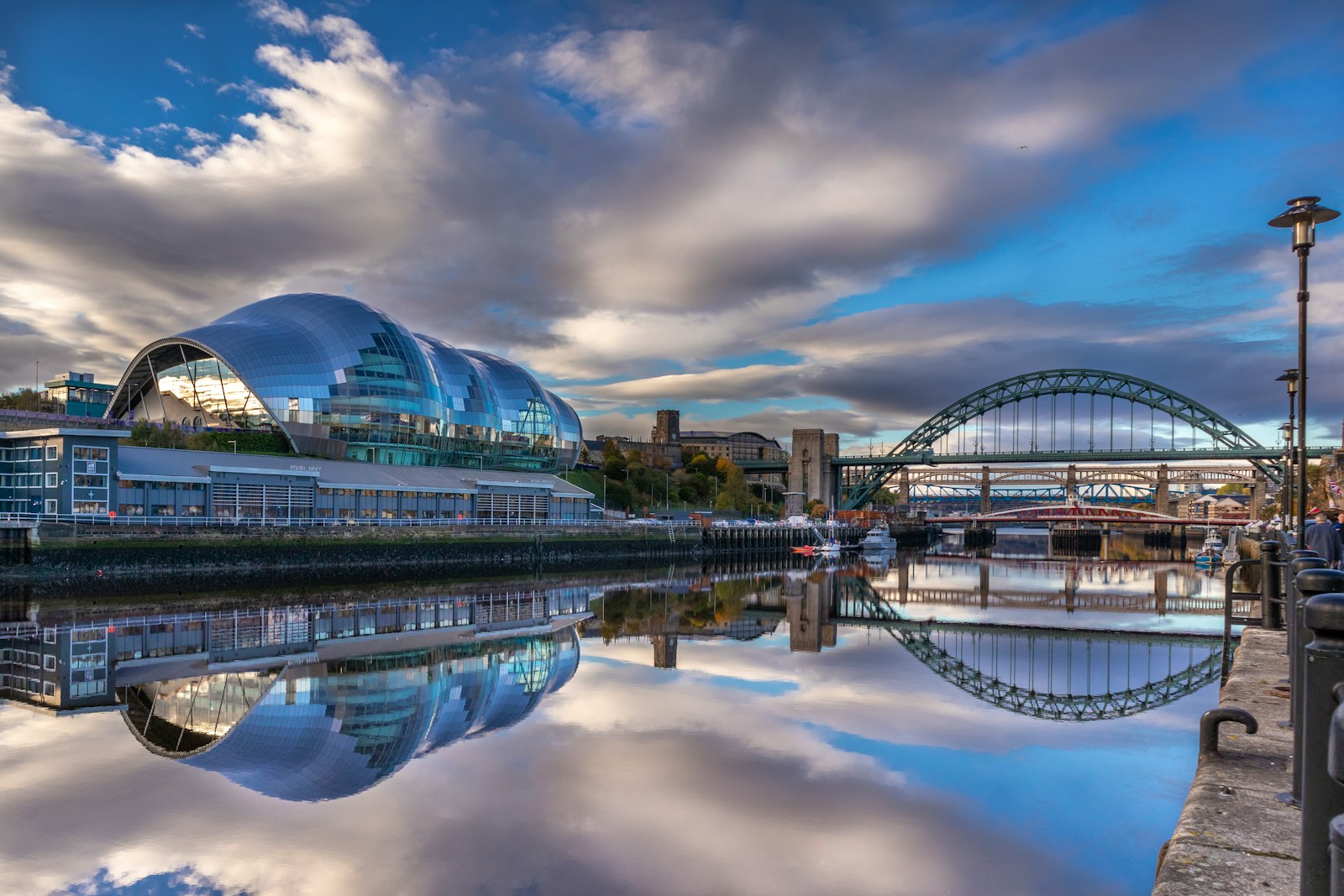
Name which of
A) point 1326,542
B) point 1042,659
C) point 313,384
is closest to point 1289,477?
point 1042,659

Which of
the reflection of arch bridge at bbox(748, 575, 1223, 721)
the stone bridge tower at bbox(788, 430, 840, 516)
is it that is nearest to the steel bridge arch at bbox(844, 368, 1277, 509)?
the stone bridge tower at bbox(788, 430, 840, 516)

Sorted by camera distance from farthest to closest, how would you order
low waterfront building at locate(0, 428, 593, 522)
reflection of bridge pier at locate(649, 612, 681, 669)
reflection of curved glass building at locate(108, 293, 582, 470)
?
reflection of curved glass building at locate(108, 293, 582, 470)
low waterfront building at locate(0, 428, 593, 522)
reflection of bridge pier at locate(649, 612, 681, 669)

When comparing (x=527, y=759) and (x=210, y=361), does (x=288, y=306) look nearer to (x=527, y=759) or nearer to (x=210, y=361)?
(x=210, y=361)

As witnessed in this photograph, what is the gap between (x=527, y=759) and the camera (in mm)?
13328

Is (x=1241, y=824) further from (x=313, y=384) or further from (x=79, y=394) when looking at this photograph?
(x=79, y=394)

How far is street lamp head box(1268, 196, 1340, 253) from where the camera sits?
46.8ft

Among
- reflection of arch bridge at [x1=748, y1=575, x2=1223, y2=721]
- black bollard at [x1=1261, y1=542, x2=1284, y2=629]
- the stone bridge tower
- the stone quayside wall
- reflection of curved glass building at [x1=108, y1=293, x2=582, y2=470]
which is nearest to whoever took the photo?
black bollard at [x1=1261, y1=542, x2=1284, y2=629]

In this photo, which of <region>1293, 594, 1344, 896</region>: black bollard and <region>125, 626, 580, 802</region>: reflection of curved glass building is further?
<region>125, 626, 580, 802</region>: reflection of curved glass building

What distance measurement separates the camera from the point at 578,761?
43.8ft

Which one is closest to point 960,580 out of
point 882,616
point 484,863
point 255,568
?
point 882,616

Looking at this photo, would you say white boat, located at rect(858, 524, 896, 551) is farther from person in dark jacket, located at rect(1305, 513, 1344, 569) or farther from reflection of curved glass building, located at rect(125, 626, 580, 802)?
person in dark jacket, located at rect(1305, 513, 1344, 569)

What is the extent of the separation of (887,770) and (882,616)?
2544cm

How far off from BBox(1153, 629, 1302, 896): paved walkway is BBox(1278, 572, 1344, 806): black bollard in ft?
0.71

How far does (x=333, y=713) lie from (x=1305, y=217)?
1815 cm
